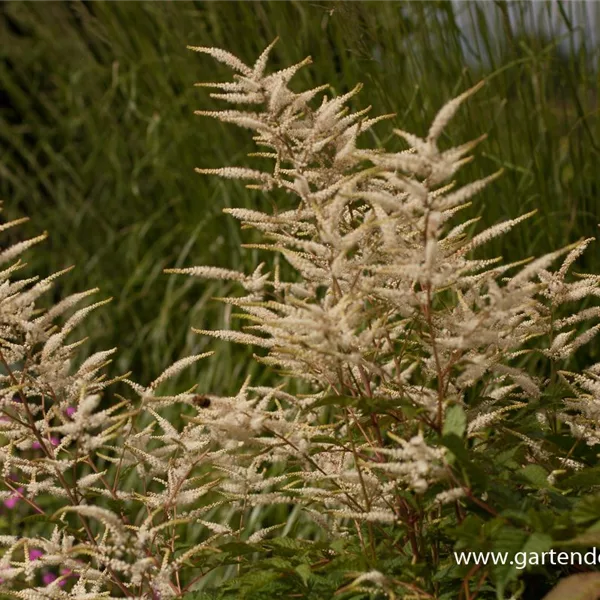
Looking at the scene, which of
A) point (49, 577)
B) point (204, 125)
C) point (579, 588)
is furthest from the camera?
point (204, 125)

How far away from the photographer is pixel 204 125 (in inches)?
149

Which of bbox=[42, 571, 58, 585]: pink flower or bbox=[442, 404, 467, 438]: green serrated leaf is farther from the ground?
bbox=[442, 404, 467, 438]: green serrated leaf

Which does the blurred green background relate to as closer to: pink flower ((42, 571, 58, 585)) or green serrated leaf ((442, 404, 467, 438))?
pink flower ((42, 571, 58, 585))

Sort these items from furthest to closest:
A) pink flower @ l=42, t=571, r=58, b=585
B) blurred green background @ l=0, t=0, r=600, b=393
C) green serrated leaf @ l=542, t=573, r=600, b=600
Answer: pink flower @ l=42, t=571, r=58, b=585, blurred green background @ l=0, t=0, r=600, b=393, green serrated leaf @ l=542, t=573, r=600, b=600

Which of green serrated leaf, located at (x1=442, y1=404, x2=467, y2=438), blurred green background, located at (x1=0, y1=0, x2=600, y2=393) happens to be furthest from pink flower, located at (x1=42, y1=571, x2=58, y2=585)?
green serrated leaf, located at (x1=442, y1=404, x2=467, y2=438)

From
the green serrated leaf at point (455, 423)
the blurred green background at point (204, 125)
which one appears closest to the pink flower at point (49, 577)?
the blurred green background at point (204, 125)

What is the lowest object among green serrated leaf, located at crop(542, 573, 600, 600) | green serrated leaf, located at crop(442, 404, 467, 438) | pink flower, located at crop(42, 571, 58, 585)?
pink flower, located at crop(42, 571, 58, 585)

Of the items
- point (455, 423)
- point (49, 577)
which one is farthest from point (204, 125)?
point (455, 423)

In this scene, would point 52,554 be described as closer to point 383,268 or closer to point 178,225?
point 383,268

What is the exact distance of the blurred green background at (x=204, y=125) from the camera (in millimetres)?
2678

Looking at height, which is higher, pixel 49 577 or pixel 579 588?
pixel 579 588

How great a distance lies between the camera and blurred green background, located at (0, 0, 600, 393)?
2678 millimetres

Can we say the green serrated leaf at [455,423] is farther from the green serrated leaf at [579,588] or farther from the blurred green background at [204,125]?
the blurred green background at [204,125]

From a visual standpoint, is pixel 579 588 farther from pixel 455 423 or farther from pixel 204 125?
pixel 204 125
